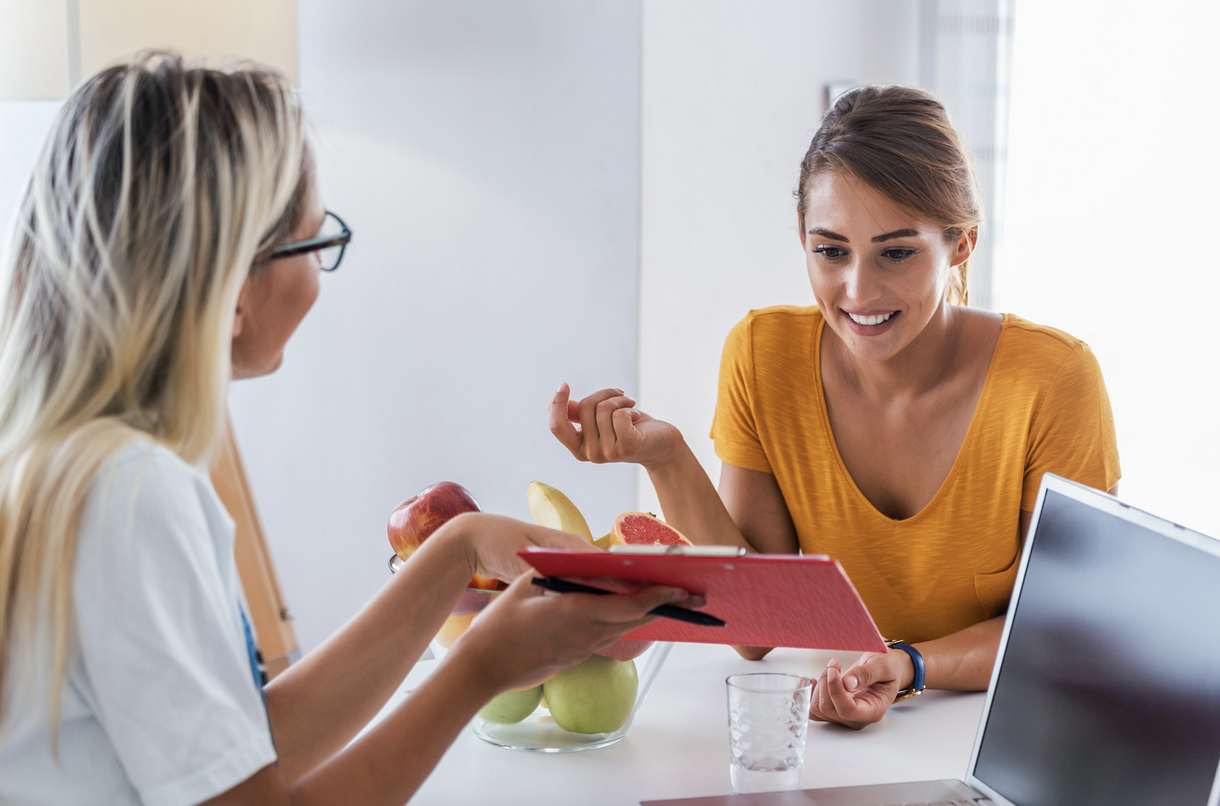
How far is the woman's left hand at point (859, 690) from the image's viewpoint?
104 centimetres

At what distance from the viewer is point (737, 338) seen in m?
1.63

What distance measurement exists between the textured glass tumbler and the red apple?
14.0 inches

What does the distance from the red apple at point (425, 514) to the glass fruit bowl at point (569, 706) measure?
10 centimetres

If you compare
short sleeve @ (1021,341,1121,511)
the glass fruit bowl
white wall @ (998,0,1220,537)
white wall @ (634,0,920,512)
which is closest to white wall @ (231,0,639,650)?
white wall @ (634,0,920,512)

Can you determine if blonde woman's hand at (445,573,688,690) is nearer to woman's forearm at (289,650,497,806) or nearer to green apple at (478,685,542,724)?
woman's forearm at (289,650,497,806)

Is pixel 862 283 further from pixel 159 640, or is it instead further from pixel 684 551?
pixel 159 640

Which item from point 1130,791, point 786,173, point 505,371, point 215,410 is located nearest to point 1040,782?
point 1130,791

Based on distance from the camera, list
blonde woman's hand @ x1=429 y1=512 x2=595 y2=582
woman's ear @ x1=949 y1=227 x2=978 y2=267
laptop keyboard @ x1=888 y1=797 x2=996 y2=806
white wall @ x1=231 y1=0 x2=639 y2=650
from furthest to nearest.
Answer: white wall @ x1=231 y1=0 x2=639 y2=650, woman's ear @ x1=949 y1=227 x2=978 y2=267, blonde woman's hand @ x1=429 y1=512 x2=595 y2=582, laptop keyboard @ x1=888 y1=797 x2=996 y2=806

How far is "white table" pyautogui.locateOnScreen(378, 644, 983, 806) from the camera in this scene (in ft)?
3.01

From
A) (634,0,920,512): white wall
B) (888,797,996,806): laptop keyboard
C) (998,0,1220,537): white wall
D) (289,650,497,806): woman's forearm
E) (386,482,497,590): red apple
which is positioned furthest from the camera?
(634,0,920,512): white wall

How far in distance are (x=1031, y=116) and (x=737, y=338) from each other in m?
1.75

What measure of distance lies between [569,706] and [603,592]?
252 mm

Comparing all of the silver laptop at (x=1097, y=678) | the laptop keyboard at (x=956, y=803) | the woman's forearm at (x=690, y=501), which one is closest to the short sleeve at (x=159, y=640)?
the silver laptop at (x=1097, y=678)

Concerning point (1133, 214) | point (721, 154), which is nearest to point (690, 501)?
point (721, 154)
